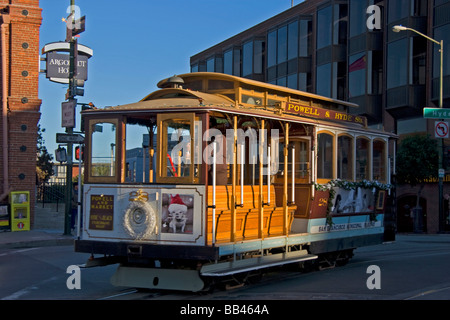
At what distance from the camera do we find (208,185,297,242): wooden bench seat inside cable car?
9.37 metres

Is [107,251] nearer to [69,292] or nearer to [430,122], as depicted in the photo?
[69,292]

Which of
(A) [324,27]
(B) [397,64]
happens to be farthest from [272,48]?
(B) [397,64]

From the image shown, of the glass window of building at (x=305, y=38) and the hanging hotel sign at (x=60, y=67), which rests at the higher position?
the glass window of building at (x=305, y=38)

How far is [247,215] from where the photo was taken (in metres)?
9.95

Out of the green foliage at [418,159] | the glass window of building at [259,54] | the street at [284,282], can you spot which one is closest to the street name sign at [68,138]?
the street at [284,282]

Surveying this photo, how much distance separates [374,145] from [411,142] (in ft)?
53.5

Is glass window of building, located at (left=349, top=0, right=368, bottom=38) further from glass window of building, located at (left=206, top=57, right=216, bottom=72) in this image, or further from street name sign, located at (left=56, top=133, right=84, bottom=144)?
street name sign, located at (left=56, top=133, right=84, bottom=144)

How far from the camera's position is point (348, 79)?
3547 cm

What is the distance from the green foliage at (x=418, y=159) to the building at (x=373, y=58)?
1047mm

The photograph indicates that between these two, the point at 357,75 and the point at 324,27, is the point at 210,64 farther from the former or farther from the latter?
the point at 357,75

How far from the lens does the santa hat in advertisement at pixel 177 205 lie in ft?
30.2

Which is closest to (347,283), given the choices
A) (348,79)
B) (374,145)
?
(374,145)

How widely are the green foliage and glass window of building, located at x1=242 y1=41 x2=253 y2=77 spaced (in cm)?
1906

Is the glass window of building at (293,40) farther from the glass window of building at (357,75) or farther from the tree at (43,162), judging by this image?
the tree at (43,162)
